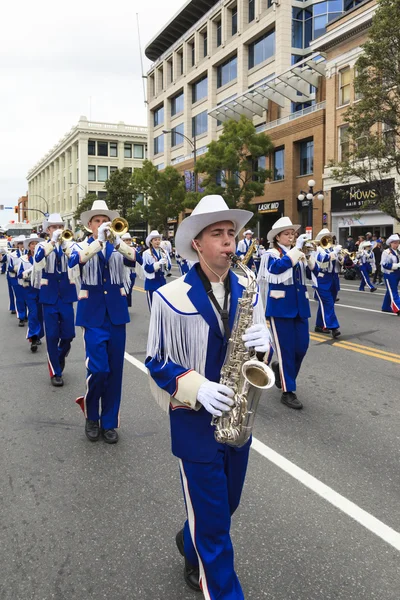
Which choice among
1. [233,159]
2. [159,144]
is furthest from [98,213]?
[159,144]

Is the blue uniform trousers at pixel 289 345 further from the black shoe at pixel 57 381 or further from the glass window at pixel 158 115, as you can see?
the glass window at pixel 158 115

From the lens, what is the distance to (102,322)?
4.79 metres

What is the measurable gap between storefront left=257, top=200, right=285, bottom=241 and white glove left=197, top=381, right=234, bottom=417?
33.6 metres

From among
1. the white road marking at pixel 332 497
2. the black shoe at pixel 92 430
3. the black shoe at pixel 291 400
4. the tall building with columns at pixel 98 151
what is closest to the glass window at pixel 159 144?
the tall building with columns at pixel 98 151

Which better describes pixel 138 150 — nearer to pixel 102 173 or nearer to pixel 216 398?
pixel 102 173

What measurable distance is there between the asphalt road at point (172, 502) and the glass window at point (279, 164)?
32.6 meters

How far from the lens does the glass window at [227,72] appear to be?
44688 millimetres

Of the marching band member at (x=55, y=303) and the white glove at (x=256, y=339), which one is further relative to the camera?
the marching band member at (x=55, y=303)

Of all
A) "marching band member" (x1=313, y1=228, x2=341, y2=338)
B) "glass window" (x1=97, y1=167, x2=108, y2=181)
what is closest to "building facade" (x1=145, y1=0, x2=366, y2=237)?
"marching band member" (x1=313, y1=228, x2=341, y2=338)

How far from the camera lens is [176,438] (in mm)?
→ 2584

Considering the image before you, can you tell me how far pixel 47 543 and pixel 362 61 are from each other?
19.2 m

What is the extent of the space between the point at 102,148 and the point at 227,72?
46.1 meters

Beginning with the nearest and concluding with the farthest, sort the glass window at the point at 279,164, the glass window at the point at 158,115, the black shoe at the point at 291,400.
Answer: the black shoe at the point at 291,400 → the glass window at the point at 279,164 → the glass window at the point at 158,115

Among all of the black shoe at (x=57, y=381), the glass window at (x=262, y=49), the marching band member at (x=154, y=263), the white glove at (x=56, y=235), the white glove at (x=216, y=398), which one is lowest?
the black shoe at (x=57, y=381)
